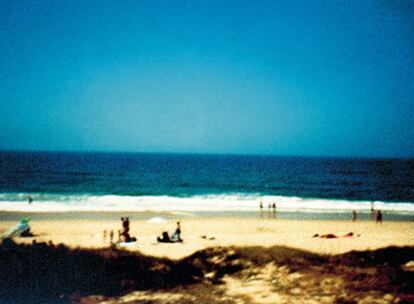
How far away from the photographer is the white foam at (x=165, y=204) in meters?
33.0

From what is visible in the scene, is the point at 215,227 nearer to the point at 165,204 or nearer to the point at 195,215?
the point at 195,215

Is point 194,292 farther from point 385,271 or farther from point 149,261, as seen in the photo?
point 385,271

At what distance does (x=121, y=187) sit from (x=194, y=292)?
45.5 metres

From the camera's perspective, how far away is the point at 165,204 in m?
37.0

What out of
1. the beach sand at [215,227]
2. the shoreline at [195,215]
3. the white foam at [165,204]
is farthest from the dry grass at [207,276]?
the white foam at [165,204]

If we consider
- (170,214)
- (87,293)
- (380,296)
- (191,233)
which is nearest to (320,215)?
(170,214)

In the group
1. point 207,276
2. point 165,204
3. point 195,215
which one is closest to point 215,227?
point 195,215

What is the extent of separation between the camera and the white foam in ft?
108

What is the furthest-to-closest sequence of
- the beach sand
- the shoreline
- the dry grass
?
the shoreline
the beach sand
the dry grass

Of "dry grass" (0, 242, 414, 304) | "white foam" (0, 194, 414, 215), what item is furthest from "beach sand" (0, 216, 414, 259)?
"dry grass" (0, 242, 414, 304)

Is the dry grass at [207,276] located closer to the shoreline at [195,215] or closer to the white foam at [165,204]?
→ the shoreline at [195,215]

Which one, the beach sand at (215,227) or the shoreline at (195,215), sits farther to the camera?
the shoreline at (195,215)

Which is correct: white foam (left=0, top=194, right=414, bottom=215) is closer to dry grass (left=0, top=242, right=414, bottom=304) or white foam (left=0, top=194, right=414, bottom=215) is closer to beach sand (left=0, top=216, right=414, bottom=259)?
beach sand (left=0, top=216, right=414, bottom=259)

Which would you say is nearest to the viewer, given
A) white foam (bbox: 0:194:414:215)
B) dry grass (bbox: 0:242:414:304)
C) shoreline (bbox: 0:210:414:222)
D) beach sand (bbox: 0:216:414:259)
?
dry grass (bbox: 0:242:414:304)
